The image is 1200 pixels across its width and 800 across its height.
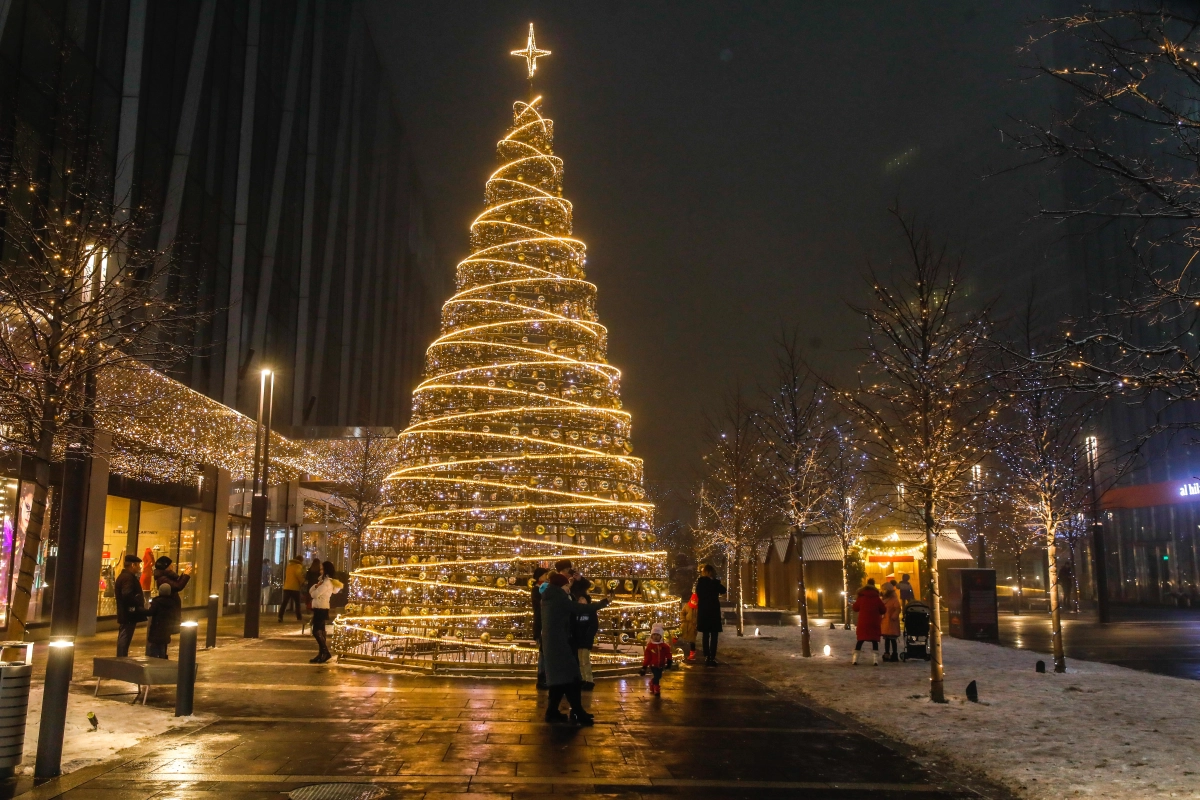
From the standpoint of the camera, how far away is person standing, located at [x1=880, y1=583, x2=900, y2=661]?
683 inches

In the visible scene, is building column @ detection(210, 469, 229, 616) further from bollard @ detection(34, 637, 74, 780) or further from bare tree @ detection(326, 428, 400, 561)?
bollard @ detection(34, 637, 74, 780)

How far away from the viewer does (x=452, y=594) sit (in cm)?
1591

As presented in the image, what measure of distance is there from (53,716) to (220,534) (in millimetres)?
23410

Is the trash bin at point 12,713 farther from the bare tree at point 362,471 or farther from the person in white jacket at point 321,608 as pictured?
the bare tree at point 362,471

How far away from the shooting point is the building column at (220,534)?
2958cm

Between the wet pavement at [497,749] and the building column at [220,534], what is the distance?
17273 mm

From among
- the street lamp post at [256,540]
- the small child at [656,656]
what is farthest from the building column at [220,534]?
the small child at [656,656]

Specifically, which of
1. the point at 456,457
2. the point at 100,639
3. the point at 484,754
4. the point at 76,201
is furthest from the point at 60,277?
the point at 100,639

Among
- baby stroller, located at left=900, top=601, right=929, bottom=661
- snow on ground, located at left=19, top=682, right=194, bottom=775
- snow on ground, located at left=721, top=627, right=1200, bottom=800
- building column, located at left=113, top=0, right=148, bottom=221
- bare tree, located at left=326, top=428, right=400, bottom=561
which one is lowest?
snow on ground, located at left=721, top=627, right=1200, bottom=800

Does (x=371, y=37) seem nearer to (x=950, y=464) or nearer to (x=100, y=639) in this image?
(x=100, y=639)

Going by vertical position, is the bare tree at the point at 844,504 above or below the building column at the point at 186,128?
below

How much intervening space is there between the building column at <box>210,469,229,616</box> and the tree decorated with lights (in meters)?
14.9

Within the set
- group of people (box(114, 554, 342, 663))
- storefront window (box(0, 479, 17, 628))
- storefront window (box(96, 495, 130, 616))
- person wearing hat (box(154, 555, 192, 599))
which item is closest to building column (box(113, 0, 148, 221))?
storefront window (box(0, 479, 17, 628))

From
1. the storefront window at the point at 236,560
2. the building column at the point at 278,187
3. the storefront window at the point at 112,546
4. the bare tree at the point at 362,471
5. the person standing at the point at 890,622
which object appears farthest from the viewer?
the bare tree at the point at 362,471
